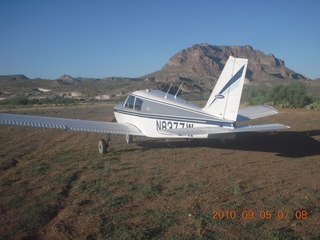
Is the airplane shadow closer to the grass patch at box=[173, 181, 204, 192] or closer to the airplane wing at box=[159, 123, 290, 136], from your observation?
the airplane wing at box=[159, 123, 290, 136]

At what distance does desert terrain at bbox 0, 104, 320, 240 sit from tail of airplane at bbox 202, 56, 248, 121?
5.79 feet

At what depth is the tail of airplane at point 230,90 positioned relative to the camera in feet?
32.1

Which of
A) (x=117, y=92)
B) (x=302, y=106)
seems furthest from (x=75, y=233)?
(x=117, y=92)

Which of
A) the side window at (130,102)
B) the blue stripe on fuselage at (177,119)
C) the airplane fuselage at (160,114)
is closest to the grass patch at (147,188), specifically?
the airplane fuselage at (160,114)

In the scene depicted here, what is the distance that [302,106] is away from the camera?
29.9 metres

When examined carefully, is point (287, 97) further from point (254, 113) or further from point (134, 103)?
point (134, 103)

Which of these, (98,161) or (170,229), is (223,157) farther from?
(170,229)

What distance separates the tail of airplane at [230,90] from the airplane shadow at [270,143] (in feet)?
8.43

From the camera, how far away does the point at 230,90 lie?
9969 millimetres

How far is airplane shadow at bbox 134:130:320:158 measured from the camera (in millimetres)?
11008

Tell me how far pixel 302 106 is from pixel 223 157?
79.2 ft

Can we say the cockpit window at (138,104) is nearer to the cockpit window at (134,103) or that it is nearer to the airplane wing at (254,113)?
the cockpit window at (134,103)
